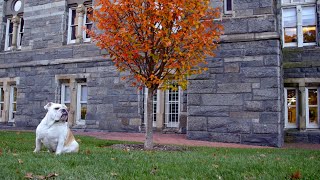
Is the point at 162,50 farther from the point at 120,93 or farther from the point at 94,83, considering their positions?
the point at 94,83

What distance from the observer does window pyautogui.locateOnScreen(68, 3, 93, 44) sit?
15.0m

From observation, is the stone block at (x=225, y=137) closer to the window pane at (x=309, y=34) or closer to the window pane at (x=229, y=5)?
the window pane at (x=229, y=5)

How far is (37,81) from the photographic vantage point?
50.6 feet

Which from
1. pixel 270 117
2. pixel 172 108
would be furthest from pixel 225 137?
pixel 172 108

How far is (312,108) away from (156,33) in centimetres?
722

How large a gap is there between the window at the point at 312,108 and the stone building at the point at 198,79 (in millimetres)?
34

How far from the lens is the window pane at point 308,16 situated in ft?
41.8

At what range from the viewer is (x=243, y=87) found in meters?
10.7

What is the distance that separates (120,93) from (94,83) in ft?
4.43

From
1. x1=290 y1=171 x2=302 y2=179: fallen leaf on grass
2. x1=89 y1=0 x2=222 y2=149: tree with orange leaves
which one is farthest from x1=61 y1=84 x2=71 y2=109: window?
x1=290 y1=171 x2=302 y2=179: fallen leaf on grass

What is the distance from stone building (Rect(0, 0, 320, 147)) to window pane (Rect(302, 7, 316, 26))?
0.12ft

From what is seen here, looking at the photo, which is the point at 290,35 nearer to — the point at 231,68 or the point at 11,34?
the point at 231,68

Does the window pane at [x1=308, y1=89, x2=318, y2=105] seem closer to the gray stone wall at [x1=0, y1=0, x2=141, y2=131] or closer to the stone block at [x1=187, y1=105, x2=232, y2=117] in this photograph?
the stone block at [x1=187, y1=105, x2=232, y2=117]

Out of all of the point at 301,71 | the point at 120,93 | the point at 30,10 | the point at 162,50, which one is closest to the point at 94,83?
the point at 120,93
